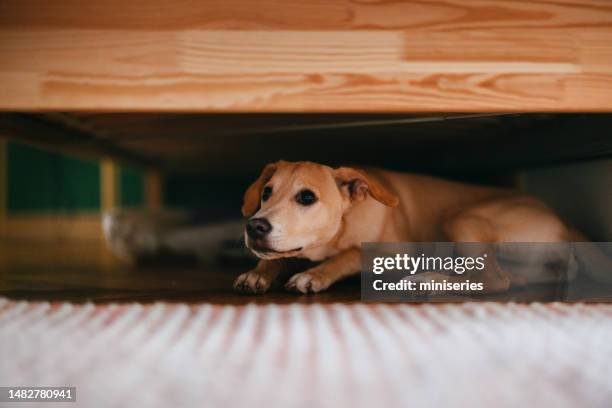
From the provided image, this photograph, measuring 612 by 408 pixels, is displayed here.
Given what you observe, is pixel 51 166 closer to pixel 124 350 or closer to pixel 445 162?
pixel 445 162

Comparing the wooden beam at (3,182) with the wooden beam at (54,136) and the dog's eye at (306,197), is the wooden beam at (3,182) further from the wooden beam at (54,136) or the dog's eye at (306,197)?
the dog's eye at (306,197)

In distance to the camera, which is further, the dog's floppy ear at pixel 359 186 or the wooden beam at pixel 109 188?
the wooden beam at pixel 109 188

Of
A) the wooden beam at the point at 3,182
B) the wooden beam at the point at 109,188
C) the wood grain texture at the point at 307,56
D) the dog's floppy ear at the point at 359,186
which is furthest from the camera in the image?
the wooden beam at the point at 109,188

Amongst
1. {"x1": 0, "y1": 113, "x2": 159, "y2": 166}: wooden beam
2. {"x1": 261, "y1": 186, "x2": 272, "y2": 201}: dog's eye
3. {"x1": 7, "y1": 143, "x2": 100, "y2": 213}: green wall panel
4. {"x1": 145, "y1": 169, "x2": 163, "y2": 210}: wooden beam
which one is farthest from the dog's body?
{"x1": 7, "y1": 143, "x2": 100, "y2": 213}: green wall panel

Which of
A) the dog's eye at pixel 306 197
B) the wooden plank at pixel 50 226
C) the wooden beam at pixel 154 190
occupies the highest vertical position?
the wooden beam at pixel 154 190

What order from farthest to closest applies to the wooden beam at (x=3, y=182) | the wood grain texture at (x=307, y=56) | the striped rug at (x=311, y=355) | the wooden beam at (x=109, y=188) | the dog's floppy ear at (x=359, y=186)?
the wooden beam at (x=109, y=188) → the wooden beam at (x=3, y=182) → the dog's floppy ear at (x=359, y=186) → the wood grain texture at (x=307, y=56) → the striped rug at (x=311, y=355)

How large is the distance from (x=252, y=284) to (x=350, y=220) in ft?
1.14

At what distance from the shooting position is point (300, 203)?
1.24 m

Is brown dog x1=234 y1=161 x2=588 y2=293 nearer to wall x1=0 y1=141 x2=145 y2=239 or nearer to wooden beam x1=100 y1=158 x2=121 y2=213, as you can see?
wall x1=0 y1=141 x2=145 y2=239

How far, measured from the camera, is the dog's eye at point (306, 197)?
4.09 ft

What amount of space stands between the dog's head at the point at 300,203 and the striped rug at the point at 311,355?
0.25 m

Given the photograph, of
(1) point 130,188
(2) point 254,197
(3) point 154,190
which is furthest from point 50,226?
(2) point 254,197

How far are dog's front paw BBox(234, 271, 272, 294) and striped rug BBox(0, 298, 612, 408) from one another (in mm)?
253

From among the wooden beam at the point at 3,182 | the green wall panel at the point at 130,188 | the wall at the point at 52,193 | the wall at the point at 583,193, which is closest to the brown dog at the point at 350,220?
the wall at the point at 583,193
